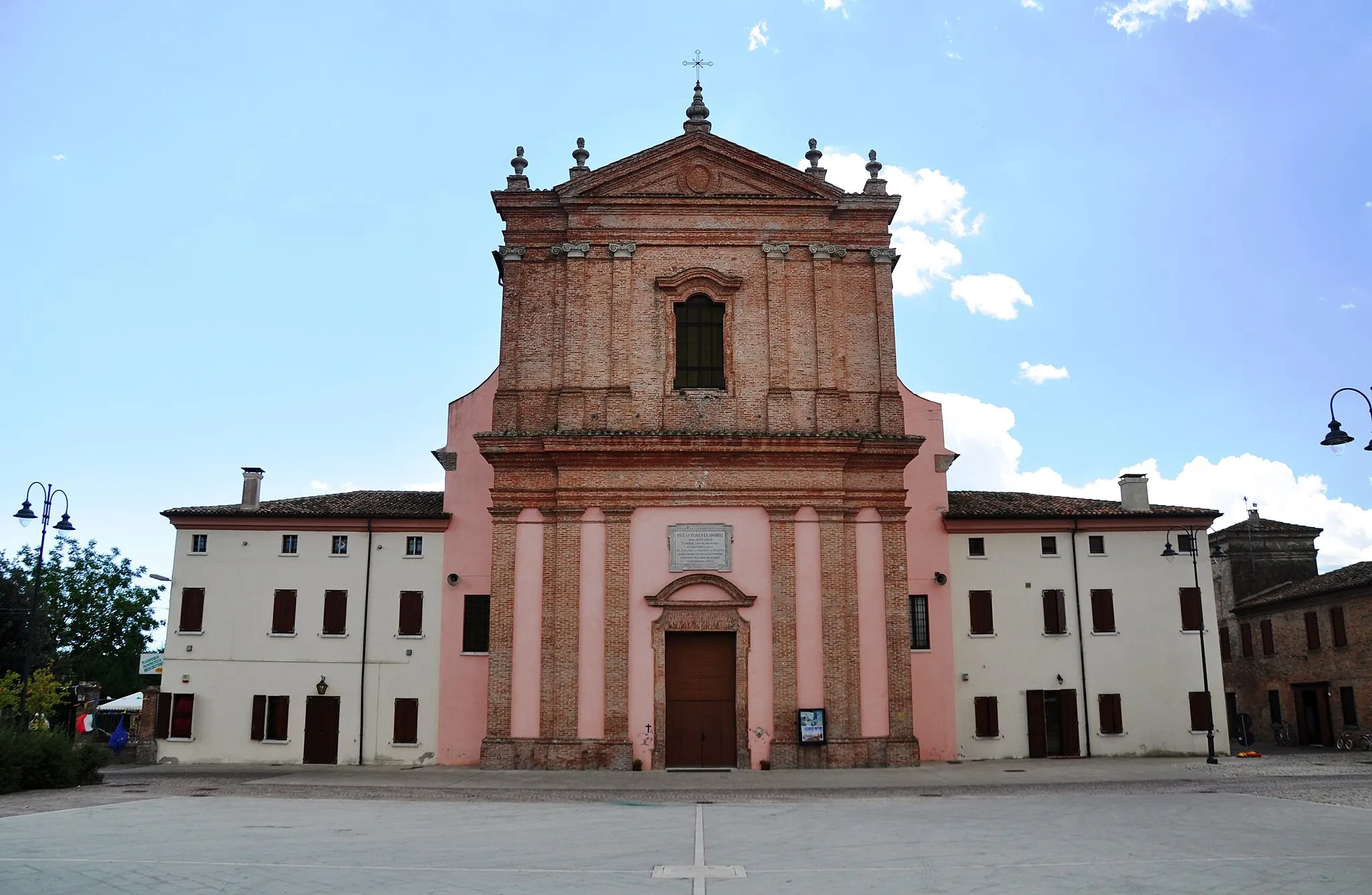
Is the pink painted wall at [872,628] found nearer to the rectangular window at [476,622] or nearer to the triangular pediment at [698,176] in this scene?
the triangular pediment at [698,176]

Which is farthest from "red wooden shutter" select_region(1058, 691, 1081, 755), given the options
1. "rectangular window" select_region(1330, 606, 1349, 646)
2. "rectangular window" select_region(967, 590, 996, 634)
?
"rectangular window" select_region(1330, 606, 1349, 646)

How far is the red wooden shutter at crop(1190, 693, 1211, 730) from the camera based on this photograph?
1149 inches

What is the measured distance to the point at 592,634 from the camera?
25.1 metres

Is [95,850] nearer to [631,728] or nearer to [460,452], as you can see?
[631,728]

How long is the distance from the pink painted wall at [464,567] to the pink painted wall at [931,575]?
38.5 feet

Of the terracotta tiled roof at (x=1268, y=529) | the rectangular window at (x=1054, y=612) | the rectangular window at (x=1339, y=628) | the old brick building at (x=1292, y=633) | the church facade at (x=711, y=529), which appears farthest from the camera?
the terracotta tiled roof at (x=1268, y=529)

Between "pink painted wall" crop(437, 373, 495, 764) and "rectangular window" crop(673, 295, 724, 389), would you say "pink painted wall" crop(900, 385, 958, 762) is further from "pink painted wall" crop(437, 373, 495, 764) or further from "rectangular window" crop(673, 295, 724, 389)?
"pink painted wall" crop(437, 373, 495, 764)

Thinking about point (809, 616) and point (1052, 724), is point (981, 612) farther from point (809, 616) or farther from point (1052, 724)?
point (809, 616)

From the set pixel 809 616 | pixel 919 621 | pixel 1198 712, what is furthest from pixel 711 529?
pixel 1198 712

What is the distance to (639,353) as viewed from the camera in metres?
27.0

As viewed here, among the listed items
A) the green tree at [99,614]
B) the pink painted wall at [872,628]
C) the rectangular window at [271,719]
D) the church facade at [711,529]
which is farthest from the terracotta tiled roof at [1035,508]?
the green tree at [99,614]

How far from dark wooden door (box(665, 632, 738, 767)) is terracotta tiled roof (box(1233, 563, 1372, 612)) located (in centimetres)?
2364

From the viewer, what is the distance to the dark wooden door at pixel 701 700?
2489 cm

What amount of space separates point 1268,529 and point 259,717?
41267 millimetres
